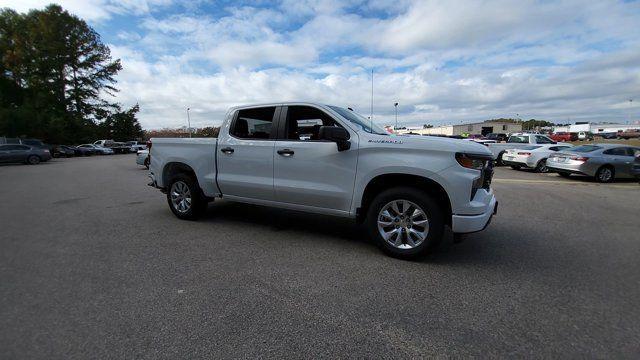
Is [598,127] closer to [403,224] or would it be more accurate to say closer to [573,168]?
[573,168]

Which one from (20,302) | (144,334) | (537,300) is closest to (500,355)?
(537,300)

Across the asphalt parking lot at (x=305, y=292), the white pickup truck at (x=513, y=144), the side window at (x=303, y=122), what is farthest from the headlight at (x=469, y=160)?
the white pickup truck at (x=513, y=144)

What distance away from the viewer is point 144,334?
8.89 feet

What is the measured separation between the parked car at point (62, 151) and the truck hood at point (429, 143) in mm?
44883

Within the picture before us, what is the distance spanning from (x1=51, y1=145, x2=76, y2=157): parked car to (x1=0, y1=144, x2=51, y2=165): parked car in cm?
1486

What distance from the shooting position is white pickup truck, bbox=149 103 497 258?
401 cm

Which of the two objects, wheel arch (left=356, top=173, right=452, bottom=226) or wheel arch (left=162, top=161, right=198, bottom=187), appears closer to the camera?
wheel arch (left=356, top=173, right=452, bottom=226)

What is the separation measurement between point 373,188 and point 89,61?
196 feet

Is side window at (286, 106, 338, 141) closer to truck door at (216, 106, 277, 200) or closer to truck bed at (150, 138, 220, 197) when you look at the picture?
truck door at (216, 106, 277, 200)

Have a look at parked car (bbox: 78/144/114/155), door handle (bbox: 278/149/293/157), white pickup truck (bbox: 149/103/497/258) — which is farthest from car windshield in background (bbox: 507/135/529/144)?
parked car (bbox: 78/144/114/155)

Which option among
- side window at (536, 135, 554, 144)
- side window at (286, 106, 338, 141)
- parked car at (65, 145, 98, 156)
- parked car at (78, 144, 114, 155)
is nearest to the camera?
side window at (286, 106, 338, 141)

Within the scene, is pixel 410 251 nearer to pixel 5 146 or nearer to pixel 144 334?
pixel 144 334

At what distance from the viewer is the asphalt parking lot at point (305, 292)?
2613mm

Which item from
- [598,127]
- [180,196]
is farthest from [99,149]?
[598,127]
